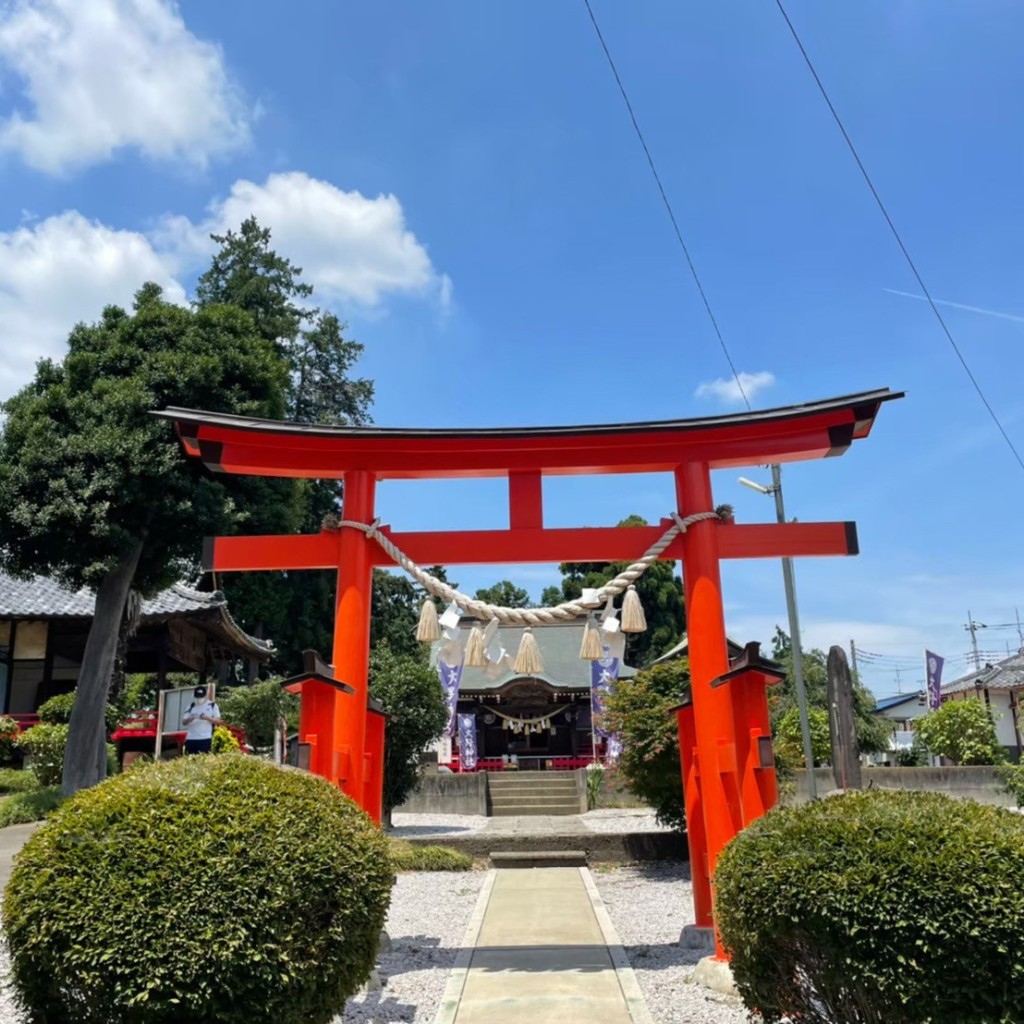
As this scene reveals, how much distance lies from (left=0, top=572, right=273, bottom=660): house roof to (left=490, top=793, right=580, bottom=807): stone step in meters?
8.39

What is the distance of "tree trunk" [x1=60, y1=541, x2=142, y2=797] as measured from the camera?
1355 centimetres

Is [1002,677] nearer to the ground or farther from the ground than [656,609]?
nearer to the ground

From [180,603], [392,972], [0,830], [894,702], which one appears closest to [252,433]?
[392,972]

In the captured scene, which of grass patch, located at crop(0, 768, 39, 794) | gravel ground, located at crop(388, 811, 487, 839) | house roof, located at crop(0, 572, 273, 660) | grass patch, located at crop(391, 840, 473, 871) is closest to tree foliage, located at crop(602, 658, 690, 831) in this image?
grass patch, located at crop(391, 840, 473, 871)

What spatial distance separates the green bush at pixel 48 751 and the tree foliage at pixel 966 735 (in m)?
22.2

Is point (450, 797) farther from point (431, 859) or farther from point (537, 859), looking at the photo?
point (537, 859)

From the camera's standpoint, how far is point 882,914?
3.39m

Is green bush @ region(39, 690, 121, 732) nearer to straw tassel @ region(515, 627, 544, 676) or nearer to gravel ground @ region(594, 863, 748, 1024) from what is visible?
gravel ground @ region(594, 863, 748, 1024)

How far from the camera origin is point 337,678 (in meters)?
6.50

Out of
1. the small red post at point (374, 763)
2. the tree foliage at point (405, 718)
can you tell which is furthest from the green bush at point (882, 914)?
the tree foliage at point (405, 718)

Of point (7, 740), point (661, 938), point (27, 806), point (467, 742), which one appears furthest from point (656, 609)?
point (661, 938)

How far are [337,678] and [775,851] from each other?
146 inches

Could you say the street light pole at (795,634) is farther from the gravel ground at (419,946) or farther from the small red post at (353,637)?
the small red post at (353,637)

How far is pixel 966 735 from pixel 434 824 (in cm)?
1516
